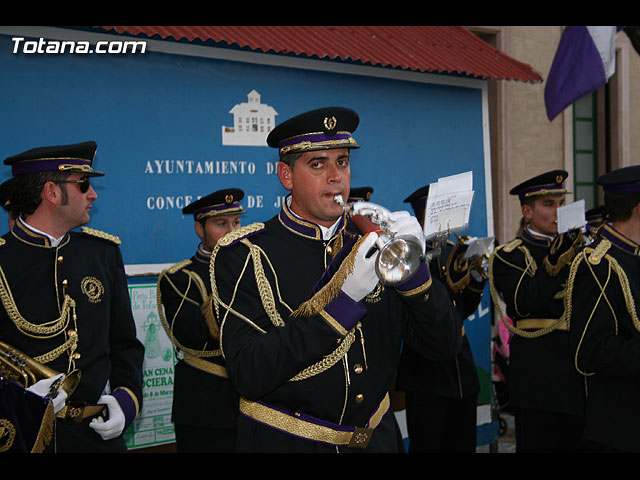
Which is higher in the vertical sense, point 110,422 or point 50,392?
point 50,392

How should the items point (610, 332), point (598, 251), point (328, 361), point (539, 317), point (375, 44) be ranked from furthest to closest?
point (375, 44)
point (539, 317)
point (598, 251)
point (610, 332)
point (328, 361)

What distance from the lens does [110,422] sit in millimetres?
3566

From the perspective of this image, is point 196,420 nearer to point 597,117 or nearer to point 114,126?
point 114,126

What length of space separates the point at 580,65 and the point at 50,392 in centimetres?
696

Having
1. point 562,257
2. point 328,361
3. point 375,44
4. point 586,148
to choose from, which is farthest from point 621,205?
point 586,148

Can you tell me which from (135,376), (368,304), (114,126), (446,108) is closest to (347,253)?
(368,304)

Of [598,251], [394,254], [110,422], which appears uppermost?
[394,254]

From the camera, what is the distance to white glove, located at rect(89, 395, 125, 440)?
3.56 m

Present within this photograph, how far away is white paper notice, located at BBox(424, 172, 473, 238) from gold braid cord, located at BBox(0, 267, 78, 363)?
2.05m

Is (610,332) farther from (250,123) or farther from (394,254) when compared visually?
(250,123)

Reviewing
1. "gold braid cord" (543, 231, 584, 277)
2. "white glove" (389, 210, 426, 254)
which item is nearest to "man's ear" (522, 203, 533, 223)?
"gold braid cord" (543, 231, 584, 277)

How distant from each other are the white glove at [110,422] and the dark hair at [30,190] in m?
1.11

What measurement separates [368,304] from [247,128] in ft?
13.0

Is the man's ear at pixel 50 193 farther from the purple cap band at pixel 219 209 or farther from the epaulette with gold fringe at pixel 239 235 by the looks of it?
the purple cap band at pixel 219 209
